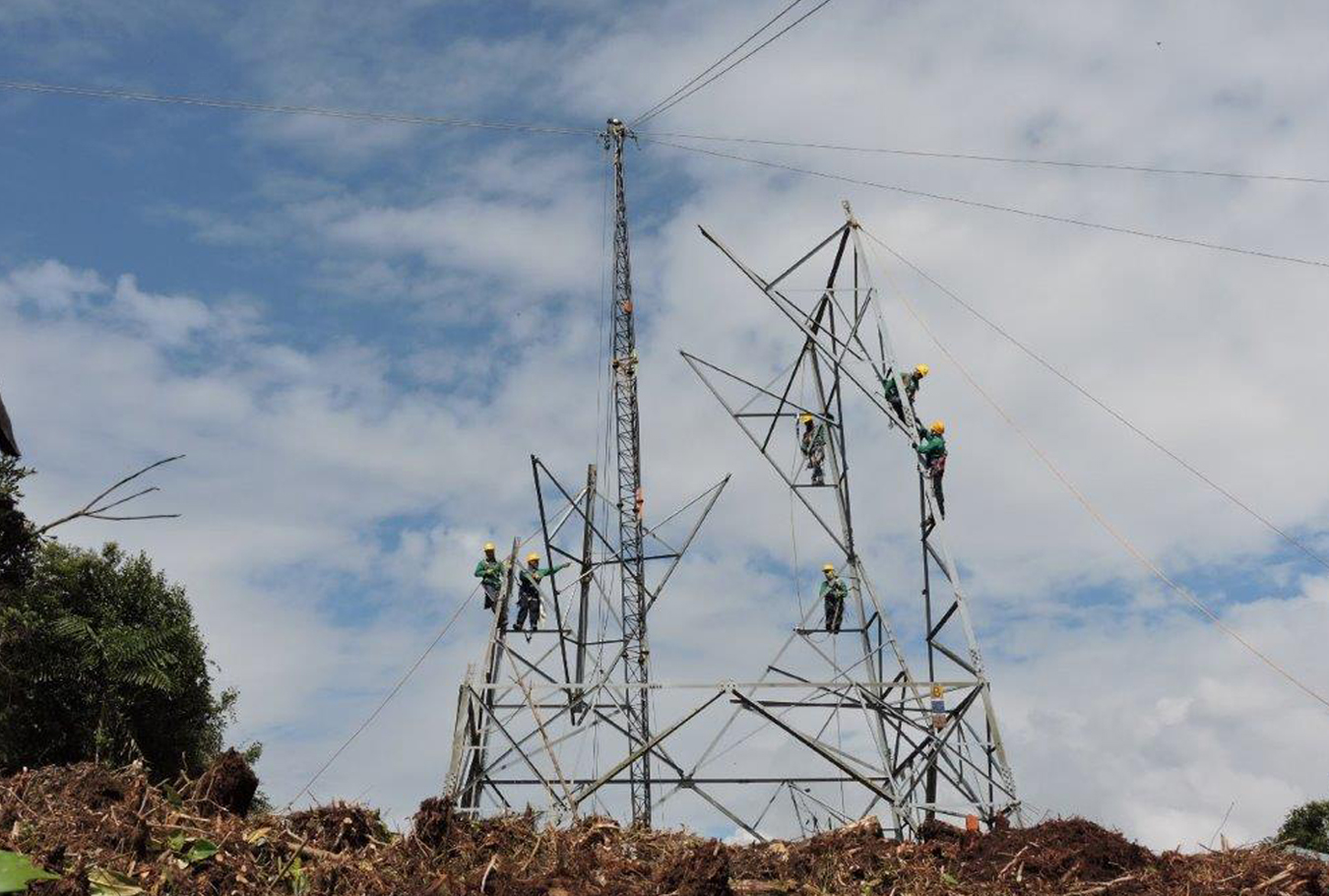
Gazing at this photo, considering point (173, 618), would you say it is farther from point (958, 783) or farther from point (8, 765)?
point (958, 783)

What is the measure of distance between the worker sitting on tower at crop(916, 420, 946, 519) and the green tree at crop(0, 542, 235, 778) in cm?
2334

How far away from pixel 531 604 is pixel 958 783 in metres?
9.21

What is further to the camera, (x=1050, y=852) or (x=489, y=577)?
(x=489, y=577)

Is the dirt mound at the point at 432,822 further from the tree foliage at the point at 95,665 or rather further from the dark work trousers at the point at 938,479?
the tree foliage at the point at 95,665

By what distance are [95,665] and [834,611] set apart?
22654mm

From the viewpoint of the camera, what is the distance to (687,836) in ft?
34.9

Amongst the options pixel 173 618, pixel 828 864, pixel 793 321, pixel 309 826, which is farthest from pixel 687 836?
pixel 173 618

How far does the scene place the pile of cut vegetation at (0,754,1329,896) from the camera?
8250 millimetres

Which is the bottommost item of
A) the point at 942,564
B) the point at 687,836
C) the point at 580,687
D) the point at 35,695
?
the point at 687,836

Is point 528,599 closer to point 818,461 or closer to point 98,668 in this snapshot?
point 818,461

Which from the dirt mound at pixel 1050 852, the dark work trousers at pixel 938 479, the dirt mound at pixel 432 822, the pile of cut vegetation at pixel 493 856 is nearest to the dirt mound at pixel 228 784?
the pile of cut vegetation at pixel 493 856

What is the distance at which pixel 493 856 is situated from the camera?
8539 millimetres

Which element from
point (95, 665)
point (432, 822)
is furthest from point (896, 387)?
point (95, 665)

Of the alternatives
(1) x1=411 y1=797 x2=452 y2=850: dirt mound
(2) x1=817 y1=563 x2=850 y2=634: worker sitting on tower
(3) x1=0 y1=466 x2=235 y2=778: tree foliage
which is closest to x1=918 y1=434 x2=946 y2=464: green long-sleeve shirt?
(2) x1=817 y1=563 x2=850 y2=634: worker sitting on tower
